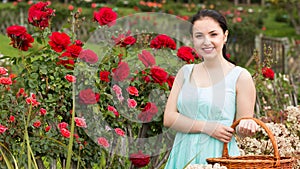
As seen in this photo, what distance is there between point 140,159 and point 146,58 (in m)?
0.56

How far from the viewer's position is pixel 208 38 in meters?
2.95

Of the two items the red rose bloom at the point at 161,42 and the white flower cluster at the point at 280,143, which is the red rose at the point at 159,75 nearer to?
the red rose bloom at the point at 161,42

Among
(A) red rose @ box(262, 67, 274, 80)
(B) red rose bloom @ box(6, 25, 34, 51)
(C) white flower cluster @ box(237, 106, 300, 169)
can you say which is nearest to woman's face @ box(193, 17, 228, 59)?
(C) white flower cluster @ box(237, 106, 300, 169)

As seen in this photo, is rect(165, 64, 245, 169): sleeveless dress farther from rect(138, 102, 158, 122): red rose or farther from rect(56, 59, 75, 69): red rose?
rect(56, 59, 75, 69): red rose

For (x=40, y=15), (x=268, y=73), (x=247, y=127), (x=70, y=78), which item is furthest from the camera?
(x=268, y=73)

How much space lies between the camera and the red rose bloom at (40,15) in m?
3.91

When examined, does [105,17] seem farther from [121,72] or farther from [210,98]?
[210,98]

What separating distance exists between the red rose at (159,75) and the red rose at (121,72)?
14cm

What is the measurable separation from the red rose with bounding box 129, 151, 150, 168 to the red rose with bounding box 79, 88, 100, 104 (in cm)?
40

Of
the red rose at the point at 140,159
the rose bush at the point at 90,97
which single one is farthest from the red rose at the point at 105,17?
the red rose at the point at 140,159

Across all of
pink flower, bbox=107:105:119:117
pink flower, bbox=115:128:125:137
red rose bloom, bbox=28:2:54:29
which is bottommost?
pink flower, bbox=115:128:125:137

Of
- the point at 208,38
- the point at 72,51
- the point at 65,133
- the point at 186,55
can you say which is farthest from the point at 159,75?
the point at 208,38

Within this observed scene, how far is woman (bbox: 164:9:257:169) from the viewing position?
2.98m

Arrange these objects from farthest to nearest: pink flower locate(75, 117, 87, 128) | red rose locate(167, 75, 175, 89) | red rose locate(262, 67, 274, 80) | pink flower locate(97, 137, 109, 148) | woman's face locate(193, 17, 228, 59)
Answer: red rose locate(262, 67, 274, 80) → red rose locate(167, 75, 175, 89) → pink flower locate(97, 137, 109, 148) → pink flower locate(75, 117, 87, 128) → woman's face locate(193, 17, 228, 59)
